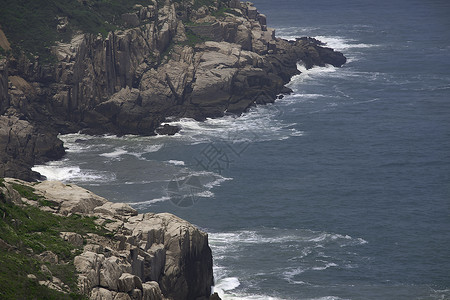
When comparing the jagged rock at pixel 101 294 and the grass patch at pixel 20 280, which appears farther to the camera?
the jagged rock at pixel 101 294

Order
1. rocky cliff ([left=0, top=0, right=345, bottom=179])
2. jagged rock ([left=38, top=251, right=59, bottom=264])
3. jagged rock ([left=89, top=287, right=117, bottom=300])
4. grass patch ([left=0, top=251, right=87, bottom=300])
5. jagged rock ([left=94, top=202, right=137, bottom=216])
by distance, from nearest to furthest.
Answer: grass patch ([left=0, top=251, right=87, bottom=300]) < jagged rock ([left=89, top=287, right=117, bottom=300]) < jagged rock ([left=38, top=251, right=59, bottom=264]) < jagged rock ([left=94, top=202, right=137, bottom=216]) < rocky cliff ([left=0, top=0, right=345, bottom=179])

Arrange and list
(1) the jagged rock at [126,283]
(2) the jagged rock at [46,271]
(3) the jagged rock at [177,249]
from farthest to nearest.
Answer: (3) the jagged rock at [177,249] → (1) the jagged rock at [126,283] → (2) the jagged rock at [46,271]

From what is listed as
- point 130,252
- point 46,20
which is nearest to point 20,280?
point 130,252

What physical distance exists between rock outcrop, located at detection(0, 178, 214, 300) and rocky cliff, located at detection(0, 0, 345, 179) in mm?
52878

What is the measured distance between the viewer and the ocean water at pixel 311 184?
100 meters

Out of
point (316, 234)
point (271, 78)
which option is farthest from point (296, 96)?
point (316, 234)

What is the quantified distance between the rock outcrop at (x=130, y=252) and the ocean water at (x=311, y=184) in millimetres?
7879

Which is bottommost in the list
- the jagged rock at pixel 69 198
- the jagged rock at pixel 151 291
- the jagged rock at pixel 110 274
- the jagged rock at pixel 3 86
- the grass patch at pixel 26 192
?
the jagged rock at pixel 151 291

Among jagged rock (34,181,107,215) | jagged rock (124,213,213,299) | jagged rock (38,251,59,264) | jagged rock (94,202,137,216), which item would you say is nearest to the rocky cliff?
jagged rock (34,181,107,215)

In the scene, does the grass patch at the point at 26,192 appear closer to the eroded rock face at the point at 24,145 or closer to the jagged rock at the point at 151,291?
the jagged rock at the point at 151,291

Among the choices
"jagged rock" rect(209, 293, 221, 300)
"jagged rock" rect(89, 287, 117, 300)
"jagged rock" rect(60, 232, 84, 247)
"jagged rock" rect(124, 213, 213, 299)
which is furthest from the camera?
"jagged rock" rect(209, 293, 221, 300)

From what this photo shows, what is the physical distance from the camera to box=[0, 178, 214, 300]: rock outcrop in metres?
74.6

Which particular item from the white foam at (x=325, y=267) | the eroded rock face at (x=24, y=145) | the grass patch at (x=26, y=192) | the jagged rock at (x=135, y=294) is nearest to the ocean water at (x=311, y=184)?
the white foam at (x=325, y=267)

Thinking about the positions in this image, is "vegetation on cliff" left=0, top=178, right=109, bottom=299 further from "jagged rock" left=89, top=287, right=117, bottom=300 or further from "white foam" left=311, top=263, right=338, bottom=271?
"white foam" left=311, top=263, right=338, bottom=271
